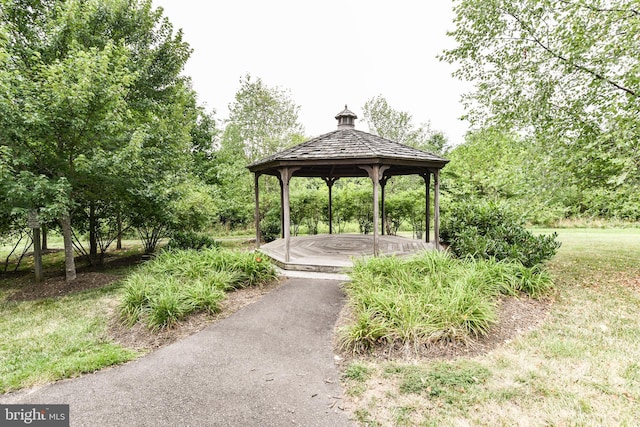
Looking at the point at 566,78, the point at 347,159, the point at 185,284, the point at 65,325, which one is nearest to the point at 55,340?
the point at 65,325

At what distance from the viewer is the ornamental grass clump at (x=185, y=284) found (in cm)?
472

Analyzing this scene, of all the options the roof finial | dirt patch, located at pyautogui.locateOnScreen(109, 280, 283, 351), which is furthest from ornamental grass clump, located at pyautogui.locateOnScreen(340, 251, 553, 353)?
the roof finial

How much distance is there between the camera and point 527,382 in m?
2.98

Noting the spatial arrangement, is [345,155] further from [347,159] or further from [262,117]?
[262,117]

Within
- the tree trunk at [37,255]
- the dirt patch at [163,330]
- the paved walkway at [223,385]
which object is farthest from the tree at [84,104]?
the paved walkway at [223,385]

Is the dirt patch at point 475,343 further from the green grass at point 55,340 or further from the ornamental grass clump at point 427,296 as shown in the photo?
the green grass at point 55,340

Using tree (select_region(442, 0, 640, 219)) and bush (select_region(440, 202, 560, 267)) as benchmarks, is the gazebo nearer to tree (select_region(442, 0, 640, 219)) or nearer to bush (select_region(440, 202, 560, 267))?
bush (select_region(440, 202, 560, 267))

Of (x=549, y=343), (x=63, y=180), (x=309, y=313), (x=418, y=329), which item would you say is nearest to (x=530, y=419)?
(x=418, y=329)

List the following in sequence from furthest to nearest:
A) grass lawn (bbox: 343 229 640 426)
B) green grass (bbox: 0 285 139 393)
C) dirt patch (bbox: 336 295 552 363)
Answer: dirt patch (bbox: 336 295 552 363) → green grass (bbox: 0 285 139 393) → grass lawn (bbox: 343 229 640 426)

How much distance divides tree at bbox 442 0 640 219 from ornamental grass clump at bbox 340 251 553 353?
2.58m

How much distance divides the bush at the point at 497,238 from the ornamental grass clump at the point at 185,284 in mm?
4620

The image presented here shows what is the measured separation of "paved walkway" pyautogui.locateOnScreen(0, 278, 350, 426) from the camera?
267 centimetres

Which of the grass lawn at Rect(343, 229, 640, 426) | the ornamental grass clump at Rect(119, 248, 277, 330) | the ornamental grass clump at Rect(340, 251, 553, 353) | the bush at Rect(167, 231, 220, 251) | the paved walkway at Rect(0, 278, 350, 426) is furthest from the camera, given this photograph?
the bush at Rect(167, 231, 220, 251)

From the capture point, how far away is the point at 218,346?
3959mm
